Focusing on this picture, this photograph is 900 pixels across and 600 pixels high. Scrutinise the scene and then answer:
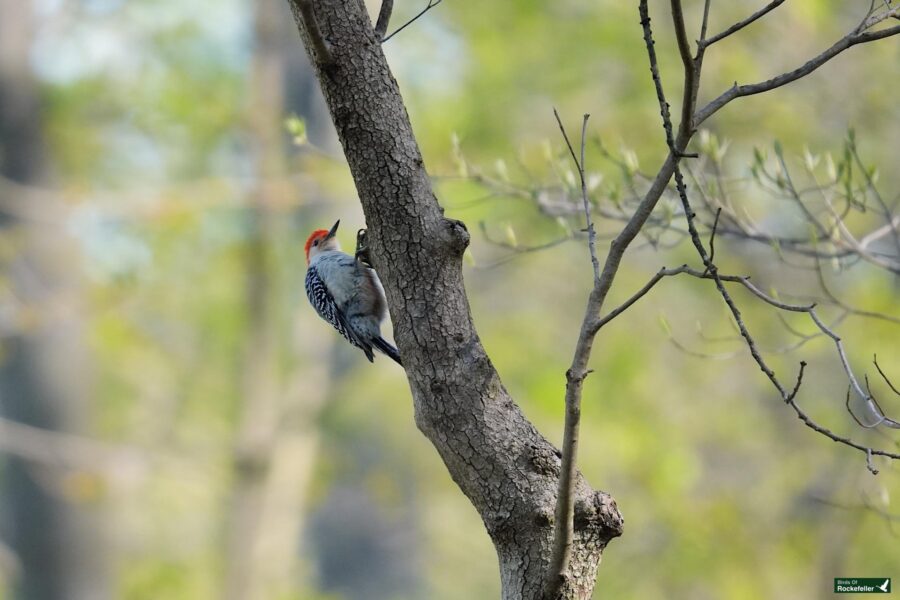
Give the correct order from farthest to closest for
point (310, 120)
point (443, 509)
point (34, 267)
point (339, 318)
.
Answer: point (443, 509) → point (310, 120) → point (34, 267) → point (339, 318)

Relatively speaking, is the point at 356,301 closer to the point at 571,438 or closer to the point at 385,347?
the point at 385,347

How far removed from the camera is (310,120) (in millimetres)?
11578

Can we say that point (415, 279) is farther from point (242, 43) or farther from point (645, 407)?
point (242, 43)

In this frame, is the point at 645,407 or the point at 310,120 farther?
the point at 310,120

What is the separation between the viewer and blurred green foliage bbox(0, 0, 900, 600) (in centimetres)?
801

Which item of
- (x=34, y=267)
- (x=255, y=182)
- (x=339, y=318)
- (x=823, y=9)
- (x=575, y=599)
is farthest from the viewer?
(x=34, y=267)

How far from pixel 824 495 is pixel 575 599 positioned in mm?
6112

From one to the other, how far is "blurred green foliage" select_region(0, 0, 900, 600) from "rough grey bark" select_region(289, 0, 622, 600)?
11.9 feet

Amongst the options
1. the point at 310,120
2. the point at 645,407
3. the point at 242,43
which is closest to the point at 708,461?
the point at 645,407

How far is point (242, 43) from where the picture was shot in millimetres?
10133

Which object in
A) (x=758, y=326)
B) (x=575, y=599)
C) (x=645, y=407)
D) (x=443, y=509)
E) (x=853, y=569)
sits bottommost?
(x=575, y=599)

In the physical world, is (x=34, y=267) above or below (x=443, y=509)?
below

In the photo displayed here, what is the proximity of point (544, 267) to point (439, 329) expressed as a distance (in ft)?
31.7

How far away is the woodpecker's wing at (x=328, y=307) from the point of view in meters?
5.48
